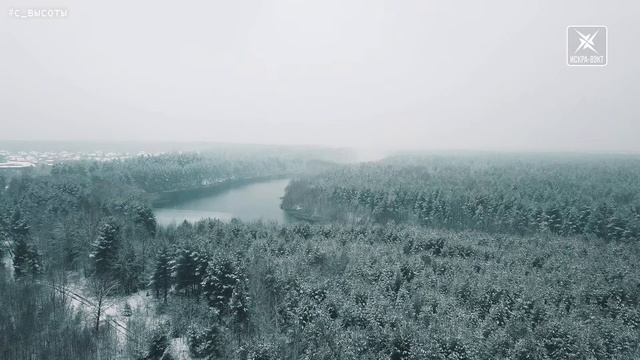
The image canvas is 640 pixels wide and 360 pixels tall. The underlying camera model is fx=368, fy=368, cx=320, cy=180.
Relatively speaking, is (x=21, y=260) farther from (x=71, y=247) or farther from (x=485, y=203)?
(x=485, y=203)

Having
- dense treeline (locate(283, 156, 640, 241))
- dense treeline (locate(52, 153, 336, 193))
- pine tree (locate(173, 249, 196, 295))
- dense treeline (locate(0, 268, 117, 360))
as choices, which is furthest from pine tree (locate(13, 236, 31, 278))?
dense treeline (locate(52, 153, 336, 193))

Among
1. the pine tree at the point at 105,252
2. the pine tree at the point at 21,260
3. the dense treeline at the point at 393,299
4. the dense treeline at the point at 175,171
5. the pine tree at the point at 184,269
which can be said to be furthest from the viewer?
the dense treeline at the point at 175,171

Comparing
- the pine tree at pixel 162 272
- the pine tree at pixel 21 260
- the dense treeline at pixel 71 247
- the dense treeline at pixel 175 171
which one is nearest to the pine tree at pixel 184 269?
the pine tree at pixel 162 272

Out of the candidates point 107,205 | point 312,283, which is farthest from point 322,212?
point 312,283

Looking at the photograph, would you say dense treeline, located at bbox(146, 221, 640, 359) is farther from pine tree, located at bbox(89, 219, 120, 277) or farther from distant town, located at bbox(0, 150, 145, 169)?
distant town, located at bbox(0, 150, 145, 169)

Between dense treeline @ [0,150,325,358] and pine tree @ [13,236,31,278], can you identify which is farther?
pine tree @ [13,236,31,278]

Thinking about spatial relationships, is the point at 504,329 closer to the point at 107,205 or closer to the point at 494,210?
the point at 494,210

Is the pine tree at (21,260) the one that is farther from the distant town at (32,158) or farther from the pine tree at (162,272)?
the distant town at (32,158)

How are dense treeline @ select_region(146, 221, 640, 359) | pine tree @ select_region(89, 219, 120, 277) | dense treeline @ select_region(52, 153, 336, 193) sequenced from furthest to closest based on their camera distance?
1. dense treeline @ select_region(52, 153, 336, 193)
2. pine tree @ select_region(89, 219, 120, 277)
3. dense treeline @ select_region(146, 221, 640, 359)
